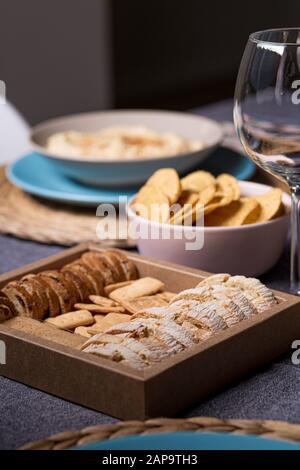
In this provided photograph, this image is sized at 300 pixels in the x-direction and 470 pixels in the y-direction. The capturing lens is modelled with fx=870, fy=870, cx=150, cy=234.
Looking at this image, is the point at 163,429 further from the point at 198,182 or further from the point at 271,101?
the point at 198,182

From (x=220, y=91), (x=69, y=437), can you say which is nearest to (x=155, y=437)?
(x=69, y=437)

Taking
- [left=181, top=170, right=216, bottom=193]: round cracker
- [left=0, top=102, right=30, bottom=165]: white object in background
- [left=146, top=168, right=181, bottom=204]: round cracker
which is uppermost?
[left=146, top=168, right=181, bottom=204]: round cracker

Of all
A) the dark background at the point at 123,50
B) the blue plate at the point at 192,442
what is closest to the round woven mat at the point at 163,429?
the blue plate at the point at 192,442

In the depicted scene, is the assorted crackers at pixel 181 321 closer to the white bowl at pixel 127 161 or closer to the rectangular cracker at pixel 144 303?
the rectangular cracker at pixel 144 303

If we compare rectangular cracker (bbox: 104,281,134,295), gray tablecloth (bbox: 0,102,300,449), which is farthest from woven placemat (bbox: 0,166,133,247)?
gray tablecloth (bbox: 0,102,300,449)

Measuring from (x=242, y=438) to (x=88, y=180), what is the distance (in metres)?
0.95

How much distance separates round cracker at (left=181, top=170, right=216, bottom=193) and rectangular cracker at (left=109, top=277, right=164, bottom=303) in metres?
0.24

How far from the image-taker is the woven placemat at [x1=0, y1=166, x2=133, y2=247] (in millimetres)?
1433

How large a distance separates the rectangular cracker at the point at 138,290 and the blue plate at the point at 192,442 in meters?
0.34

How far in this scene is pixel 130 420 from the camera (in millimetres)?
855

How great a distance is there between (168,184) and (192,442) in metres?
0.59

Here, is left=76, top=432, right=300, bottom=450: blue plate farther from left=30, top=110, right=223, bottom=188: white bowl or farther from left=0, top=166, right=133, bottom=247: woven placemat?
left=30, top=110, right=223, bottom=188: white bowl

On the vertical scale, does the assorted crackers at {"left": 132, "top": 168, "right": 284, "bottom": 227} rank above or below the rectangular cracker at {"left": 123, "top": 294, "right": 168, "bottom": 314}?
above

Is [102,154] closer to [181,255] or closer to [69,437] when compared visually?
[181,255]
